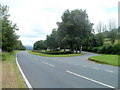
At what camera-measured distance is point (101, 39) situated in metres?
60.0

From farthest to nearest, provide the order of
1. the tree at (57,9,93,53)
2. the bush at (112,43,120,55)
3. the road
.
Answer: the tree at (57,9,93,53) < the bush at (112,43,120,55) < the road

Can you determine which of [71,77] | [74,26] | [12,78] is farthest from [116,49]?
[12,78]

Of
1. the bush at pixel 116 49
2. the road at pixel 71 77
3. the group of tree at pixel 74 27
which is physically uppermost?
the group of tree at pixel 74 27

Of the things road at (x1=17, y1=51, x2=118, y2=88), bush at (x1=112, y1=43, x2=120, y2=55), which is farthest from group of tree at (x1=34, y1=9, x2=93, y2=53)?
road at (x1=17, y1=51, x2=118, y2=88)

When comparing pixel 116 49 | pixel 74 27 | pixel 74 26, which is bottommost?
pixel 116 49

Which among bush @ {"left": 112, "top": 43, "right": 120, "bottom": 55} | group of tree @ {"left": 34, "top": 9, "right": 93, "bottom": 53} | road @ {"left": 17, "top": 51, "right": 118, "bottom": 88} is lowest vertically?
road @ {"left": 17, "top": 51, "right": 118, "bottom": 88}

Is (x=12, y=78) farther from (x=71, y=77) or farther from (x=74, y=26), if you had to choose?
(x=74, y=26)

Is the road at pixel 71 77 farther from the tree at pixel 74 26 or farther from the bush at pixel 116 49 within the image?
the tree at pixel 74 26

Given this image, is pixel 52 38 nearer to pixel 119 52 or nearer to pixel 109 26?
pixel 109 26

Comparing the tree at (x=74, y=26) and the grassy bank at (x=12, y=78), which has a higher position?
the tree at (x=74, y=26)

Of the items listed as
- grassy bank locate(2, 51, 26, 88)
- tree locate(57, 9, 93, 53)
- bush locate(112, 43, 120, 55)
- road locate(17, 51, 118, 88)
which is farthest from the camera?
tree locate(57, 9, 93, 53)

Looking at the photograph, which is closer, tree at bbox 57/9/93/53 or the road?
the road

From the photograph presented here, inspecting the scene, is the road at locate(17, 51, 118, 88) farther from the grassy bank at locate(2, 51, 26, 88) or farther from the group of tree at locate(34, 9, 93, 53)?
the group of tree at locate(34, 9, 93, 53)

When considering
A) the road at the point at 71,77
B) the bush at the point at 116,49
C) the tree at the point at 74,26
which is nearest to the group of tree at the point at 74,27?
the tree at the point at 74,26
